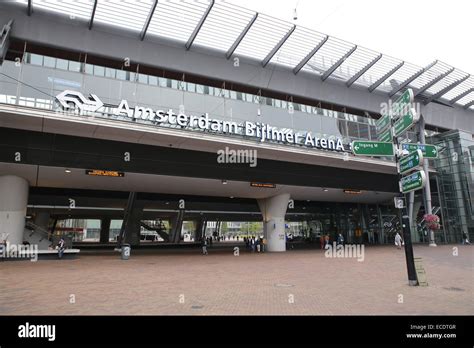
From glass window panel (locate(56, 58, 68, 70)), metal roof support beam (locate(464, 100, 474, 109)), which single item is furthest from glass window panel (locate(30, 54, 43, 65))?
metal roof support beam (locate(464, 100, 474, 109))

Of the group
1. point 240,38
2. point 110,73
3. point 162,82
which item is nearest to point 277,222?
point 162,82

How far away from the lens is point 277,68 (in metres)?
28.0

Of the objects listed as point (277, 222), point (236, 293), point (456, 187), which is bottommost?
point (236, 293)

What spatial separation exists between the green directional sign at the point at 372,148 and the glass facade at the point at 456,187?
31.7 meters

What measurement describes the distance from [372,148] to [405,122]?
128cm

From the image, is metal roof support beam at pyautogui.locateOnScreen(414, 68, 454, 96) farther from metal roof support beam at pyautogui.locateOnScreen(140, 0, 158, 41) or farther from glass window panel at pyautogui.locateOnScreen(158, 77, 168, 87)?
metal roof support beam at pyautogui.locateOnScreen(140, 0, 158, 41)

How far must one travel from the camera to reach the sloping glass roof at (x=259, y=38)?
2122 centimetres

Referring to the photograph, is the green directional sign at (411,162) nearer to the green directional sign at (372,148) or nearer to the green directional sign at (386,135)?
the green directional sign at (372,148)

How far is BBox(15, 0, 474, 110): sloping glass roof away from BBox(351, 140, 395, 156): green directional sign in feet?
46.8

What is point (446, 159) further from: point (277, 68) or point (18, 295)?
point (18, 295)

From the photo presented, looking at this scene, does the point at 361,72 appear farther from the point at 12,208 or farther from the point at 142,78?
the point at 12,208

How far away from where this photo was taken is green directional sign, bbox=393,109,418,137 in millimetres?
10773

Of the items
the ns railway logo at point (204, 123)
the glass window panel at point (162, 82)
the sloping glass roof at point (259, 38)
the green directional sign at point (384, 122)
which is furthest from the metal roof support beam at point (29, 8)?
the green directional sign at point (384, 122)

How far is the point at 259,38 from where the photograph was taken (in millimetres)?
24375
